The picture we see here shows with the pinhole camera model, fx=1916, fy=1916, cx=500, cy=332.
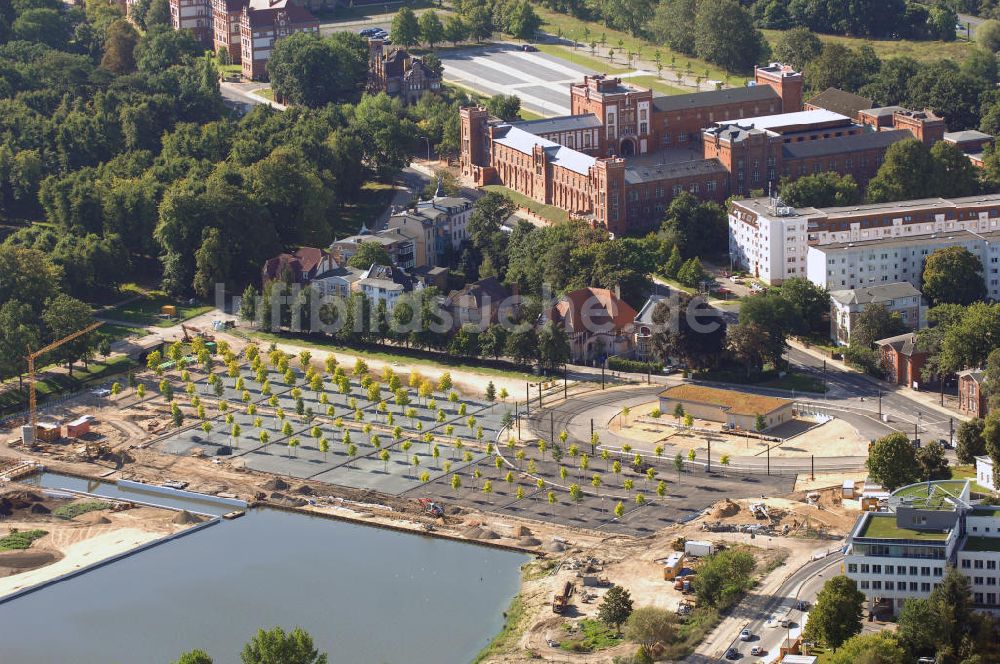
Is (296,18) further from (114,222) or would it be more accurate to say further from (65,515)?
(65,515)

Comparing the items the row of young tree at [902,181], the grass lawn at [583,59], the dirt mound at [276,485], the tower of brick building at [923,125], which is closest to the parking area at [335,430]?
the dirt mound at [276,485]

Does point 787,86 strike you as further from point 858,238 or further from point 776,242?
point 776,242

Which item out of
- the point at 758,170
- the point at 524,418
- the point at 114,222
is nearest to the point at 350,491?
the point at 524,418

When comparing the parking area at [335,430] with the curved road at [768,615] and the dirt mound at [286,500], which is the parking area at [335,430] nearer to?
the dirt mound at [286,500]

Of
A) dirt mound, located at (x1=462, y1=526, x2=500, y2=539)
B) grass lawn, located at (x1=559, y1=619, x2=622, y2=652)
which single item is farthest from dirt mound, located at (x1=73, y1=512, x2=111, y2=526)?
grass lawn, located at (x1=559, y1=619, x2=622, y2=652)

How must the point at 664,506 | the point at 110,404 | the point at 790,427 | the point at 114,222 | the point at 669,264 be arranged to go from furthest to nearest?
the point at 114,222 < the point at 669,264 < the point at 110,404 < the point at 790,427 < the point at 664,506

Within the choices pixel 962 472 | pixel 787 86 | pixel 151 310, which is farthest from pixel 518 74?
pixel 962 472
